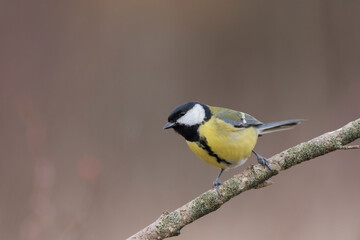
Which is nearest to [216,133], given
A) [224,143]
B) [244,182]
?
[224,143]

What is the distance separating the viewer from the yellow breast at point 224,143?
3.74 ft

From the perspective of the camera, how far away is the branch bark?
2.84 feet

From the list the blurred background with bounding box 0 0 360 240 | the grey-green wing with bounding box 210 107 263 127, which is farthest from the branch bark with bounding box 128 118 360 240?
the blurred background with bounding box 0 0 360 240

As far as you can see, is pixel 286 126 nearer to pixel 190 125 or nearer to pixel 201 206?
pixel 190 125

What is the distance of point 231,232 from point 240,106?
0.53 m

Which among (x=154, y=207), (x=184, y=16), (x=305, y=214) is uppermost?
(x=184, y=16)

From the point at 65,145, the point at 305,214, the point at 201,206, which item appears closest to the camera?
the point at 201,206

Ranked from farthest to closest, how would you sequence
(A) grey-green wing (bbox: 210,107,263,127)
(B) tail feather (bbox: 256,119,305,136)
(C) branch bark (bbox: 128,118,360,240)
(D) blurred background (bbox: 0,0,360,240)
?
(D) blurred background (bbox: 0,0,360,240), (A) grey-green wing (bbox: 210,107,263,127), (B) tail feather (bbox: 256,119,305,136), (C) branch bark (bbox: 128,118,360,240)

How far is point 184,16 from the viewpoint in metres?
1.93

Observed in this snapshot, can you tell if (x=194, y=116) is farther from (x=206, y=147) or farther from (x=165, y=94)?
(x=165, y=94)

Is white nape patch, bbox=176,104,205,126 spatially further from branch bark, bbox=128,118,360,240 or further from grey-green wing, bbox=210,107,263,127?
branch bark, bbox=128,118,360,240

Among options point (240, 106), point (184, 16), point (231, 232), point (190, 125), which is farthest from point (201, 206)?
point (184, 16)

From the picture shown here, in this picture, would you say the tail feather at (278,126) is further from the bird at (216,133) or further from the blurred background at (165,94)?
the blurred background at (165,94)

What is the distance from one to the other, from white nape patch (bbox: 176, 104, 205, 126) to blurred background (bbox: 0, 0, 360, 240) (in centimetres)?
65
